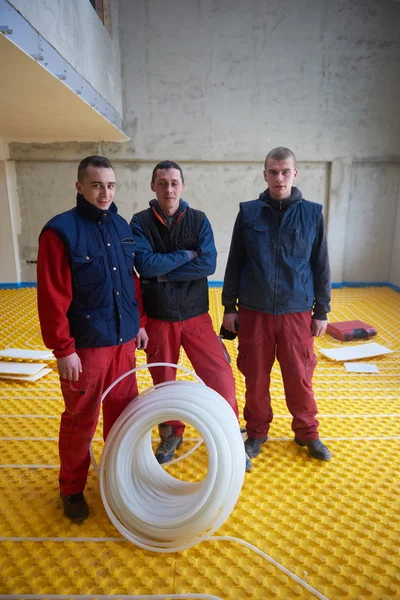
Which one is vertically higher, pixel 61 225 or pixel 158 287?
pixel 61 225

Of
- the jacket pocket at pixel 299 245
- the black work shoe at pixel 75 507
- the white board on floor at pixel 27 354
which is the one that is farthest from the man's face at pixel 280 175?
the white board on floor at pixel 27 354

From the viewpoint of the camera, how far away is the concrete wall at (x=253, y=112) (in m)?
6.88

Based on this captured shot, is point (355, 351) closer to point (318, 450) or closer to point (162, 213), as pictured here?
point (318, 450)

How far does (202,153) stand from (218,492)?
658 centimetres

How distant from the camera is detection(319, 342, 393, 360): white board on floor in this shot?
4363 mm

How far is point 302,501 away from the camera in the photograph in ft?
7.38

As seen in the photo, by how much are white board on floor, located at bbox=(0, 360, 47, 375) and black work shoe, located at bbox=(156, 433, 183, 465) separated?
6.01 feet

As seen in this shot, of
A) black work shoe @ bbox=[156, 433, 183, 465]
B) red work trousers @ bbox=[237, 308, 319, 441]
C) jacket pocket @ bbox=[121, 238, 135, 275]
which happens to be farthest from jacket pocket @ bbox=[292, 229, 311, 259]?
black work shoe @ bbox=[156, 433, 183, 465]

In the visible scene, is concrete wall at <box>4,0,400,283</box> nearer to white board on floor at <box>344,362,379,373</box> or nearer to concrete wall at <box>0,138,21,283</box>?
concrete wall at <box>0,138,21,283</box>

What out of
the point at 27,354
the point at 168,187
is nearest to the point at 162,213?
the point at 168,187

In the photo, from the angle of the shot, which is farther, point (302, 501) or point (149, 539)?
point (302, 501)

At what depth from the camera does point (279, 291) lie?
2.46 m

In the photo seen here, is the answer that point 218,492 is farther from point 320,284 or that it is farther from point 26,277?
point 26,277

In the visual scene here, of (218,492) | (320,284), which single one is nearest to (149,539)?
(218,492)
